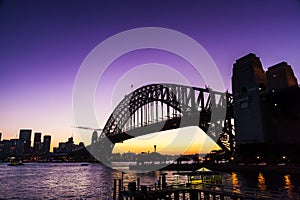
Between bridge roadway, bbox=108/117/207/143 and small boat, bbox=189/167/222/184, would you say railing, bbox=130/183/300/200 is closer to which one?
small boat, bbox=189/167/222/184

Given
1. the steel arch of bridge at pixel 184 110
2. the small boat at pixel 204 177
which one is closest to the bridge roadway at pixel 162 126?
the steel arch of bridge at pixel 184 110

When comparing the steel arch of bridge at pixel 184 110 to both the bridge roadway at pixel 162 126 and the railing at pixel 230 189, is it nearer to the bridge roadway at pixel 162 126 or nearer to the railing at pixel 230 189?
the bridge roadway at pixel 162 126

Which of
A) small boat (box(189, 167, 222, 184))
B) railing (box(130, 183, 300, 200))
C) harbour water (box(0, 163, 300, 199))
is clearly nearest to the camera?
railing (box(130, 183, 300, 200))

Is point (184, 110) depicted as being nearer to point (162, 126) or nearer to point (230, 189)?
point (162, 126)

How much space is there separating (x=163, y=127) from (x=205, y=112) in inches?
541

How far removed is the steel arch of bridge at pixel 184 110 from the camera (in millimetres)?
68125

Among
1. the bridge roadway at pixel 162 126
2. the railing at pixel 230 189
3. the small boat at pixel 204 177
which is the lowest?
the railing at pixel 230 189

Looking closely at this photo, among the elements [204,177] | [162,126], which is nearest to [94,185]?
[204,177]

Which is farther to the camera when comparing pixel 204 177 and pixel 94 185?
pixel 94 185

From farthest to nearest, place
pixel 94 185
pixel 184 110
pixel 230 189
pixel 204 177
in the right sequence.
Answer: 1. pixel 184 110
2. pixel 94 185
3. pixel 204 177
4. pixel 230 189

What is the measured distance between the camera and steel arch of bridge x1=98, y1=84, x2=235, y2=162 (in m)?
68.1

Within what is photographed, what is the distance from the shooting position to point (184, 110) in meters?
76.6

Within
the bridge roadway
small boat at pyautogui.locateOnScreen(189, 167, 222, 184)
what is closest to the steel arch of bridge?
the bridge roadway

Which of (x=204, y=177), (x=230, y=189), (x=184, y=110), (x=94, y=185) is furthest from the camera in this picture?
(x=184, y=110)
